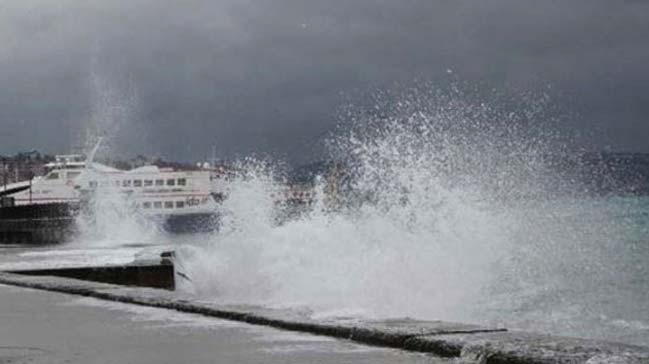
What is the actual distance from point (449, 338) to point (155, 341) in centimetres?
191

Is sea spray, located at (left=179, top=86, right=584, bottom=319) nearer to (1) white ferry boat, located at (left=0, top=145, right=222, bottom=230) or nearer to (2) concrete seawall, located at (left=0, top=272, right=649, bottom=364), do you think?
(2) concrete seawall, located at (left=0, top=272, right=649, bottom=364)

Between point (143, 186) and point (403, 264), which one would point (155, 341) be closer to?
point (403, 264)

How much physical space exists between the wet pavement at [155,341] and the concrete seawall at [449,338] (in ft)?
0.38

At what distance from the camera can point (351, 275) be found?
77.2 feet

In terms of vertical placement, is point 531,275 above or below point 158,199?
below

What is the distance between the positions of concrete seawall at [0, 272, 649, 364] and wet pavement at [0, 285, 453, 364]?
117mm

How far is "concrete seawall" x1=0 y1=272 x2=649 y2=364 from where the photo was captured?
522cm

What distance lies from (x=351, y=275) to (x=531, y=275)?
19180mm

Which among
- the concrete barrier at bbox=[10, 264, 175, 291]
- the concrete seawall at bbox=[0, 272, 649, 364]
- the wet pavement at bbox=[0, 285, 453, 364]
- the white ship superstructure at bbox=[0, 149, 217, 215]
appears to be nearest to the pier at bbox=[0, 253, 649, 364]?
the concrete seawall at bbox=[0, 272, 649, 364]

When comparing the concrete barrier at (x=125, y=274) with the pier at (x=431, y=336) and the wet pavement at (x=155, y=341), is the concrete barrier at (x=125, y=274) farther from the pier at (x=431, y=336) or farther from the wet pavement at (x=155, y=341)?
the wet pavement at (x=155, y=341)

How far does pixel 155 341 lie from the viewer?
6.77m

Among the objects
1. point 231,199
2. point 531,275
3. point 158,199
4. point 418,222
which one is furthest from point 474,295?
point 158,199

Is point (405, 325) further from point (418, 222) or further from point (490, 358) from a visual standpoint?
point (418, 222)

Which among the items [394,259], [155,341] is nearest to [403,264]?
[394,259]
